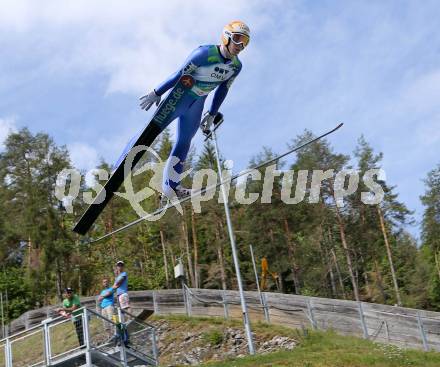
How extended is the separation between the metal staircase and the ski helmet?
538 cm

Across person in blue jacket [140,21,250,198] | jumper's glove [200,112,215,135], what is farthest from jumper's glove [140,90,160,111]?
jumper's glove [200,112,215,135]

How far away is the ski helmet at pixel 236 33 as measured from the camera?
9.15 meters

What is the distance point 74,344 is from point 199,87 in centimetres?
529

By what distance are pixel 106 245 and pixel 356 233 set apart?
1605cm

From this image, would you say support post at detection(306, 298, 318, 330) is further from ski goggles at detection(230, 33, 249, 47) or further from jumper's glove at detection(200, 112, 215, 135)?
ski goggles at detection(230, 33, 249, 47)

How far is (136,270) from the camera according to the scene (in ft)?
133

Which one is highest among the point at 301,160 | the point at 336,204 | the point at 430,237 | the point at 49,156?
the point at 49,156

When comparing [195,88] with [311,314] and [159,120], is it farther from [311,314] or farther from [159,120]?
[311,314]

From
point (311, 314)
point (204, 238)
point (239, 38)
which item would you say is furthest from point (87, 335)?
point (204, 238)

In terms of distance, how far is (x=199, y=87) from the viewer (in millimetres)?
9438

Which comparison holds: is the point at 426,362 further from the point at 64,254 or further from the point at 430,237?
the point at 430,237

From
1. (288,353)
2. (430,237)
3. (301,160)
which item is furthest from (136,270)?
(288,353)

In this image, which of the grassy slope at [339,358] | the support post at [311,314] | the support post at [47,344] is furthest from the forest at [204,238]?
the support post at [47,344]

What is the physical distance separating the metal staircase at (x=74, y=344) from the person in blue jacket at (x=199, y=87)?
10.5ft
